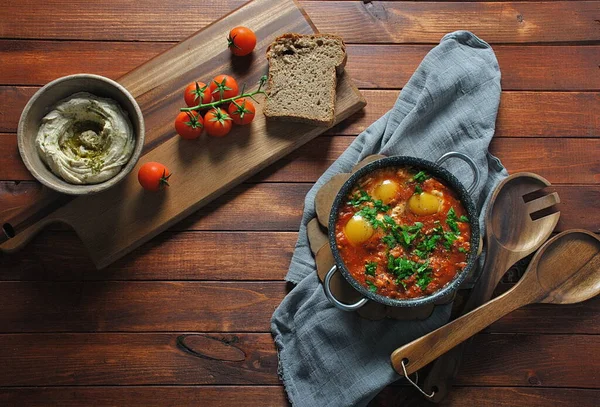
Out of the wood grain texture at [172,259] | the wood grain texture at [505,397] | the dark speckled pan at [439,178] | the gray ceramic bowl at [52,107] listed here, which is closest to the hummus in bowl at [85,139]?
the gray ceramic bowl at [52,107]

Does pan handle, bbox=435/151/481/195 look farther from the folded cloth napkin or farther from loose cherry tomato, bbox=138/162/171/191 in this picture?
loose cherry tomato, bbox=138/162/171/191

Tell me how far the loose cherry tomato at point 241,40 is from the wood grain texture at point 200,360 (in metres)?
1.27

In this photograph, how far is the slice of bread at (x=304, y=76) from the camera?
266cm

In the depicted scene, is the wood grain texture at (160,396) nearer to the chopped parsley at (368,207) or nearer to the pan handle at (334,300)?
the pan handle at (334,300)

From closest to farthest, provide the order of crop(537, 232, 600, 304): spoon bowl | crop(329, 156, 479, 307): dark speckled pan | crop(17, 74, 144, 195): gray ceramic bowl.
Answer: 1. crop(329, 156, 479, 307): dark speckled pan
2. crop(17, 74, 144, 195): gray ceramic bowl
3. crop(537, 232, 600, 304): spoon bowl

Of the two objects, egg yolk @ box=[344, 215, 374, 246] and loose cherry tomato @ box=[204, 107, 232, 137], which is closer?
egg yolk @ box=[344, 215, 374, 246]

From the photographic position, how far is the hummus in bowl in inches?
95.8

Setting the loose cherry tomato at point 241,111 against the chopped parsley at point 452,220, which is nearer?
the chopped parsley at point 452,220

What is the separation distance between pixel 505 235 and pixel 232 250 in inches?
46.9

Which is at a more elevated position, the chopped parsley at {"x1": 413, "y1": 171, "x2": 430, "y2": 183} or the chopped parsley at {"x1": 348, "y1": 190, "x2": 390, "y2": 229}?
the chopped parsley at {"x1": 413, "y1": 171, "x2": 430, "y2": 183}

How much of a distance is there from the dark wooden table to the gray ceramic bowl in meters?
0.33

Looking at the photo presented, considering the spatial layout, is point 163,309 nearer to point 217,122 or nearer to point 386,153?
point 217,122

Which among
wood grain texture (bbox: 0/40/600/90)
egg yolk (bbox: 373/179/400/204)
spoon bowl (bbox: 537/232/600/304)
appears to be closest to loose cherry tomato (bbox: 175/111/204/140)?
wood grain texture (bbox: 0/40/600/90)

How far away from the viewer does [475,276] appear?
8.44 feet
